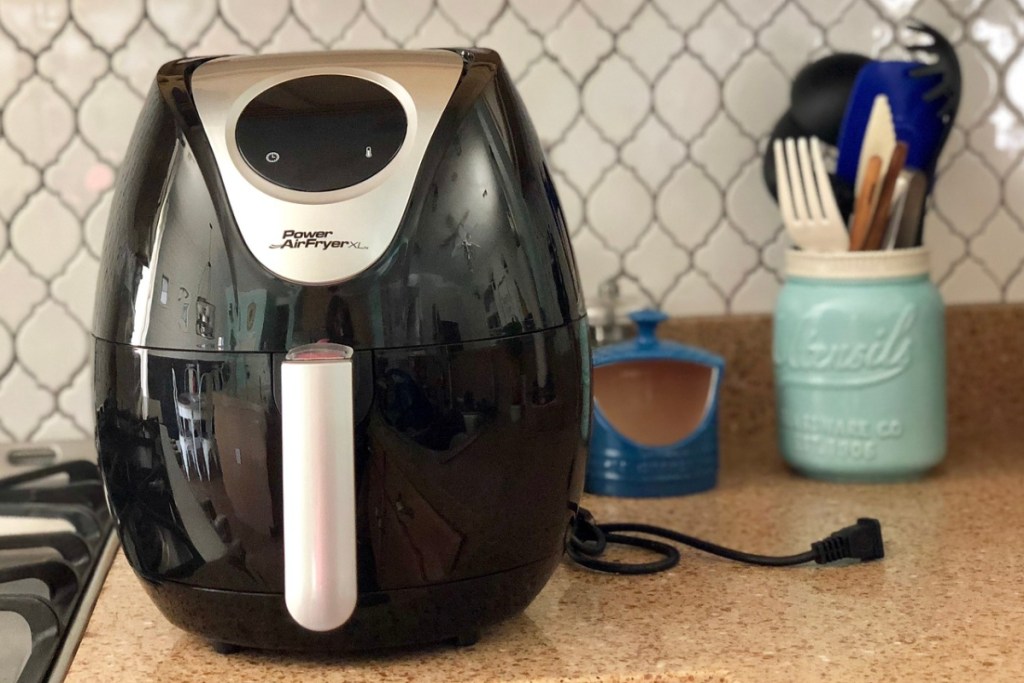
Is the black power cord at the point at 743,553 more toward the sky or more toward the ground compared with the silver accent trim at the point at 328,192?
more toward the ground

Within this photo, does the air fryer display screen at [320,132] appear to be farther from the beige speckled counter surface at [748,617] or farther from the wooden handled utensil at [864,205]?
the wooden handled utensil at [864,205]

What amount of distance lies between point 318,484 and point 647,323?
49cm

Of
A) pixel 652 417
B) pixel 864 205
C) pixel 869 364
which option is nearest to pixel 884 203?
pixel 864 205

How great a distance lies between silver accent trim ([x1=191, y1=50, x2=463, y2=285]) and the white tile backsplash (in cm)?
45

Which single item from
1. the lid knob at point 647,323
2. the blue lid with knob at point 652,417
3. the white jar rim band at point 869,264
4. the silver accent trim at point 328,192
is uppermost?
the silver accent trim at point 328,192

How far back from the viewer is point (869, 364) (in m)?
0.96

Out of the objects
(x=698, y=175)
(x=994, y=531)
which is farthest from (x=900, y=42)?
(x=994, y=531)

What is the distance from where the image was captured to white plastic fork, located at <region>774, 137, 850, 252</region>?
970 millimetres

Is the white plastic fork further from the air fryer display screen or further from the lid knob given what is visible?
the air fryer display screen

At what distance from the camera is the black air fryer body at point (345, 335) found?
1.84ft

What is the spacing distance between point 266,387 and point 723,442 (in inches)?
26.2

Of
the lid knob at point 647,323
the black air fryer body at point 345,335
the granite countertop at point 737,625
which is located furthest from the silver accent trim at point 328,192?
the lid knob at point 647,323

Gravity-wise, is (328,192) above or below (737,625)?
above

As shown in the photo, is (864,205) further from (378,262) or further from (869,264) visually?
(378,262)
